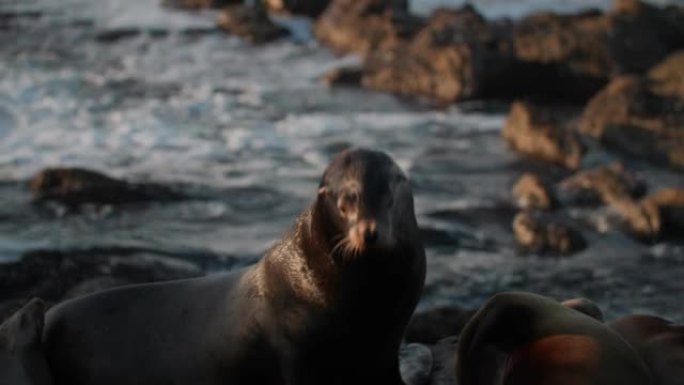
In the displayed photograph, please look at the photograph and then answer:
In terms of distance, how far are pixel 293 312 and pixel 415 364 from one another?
1.21 m

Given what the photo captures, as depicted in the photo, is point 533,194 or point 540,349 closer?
point 540,349

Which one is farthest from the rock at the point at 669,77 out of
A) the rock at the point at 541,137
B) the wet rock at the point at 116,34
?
the wet rock at the point at 116,34

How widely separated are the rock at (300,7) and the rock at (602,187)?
12950 millimetres

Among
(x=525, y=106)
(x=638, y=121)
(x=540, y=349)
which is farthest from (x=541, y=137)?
(x=540, y=349)

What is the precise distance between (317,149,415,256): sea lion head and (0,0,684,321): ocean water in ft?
15.8

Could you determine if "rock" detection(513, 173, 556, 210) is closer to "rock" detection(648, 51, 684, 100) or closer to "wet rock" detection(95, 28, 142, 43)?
"rock" detection(648, 51, 684, 100)

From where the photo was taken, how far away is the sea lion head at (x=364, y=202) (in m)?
4.23

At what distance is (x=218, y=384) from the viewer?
16.2ft

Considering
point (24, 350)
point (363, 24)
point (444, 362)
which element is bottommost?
point (363, 24)

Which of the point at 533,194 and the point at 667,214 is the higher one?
the point at 667,214

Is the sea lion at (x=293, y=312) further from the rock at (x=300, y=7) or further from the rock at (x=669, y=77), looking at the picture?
the rock at (x=300, y=7)

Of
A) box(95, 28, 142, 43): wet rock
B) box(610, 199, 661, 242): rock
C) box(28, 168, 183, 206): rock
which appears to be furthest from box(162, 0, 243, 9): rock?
box(610, 199, 661, 242): rock

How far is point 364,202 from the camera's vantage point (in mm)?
4270

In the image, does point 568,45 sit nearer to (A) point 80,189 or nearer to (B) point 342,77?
(B) point 342,77
